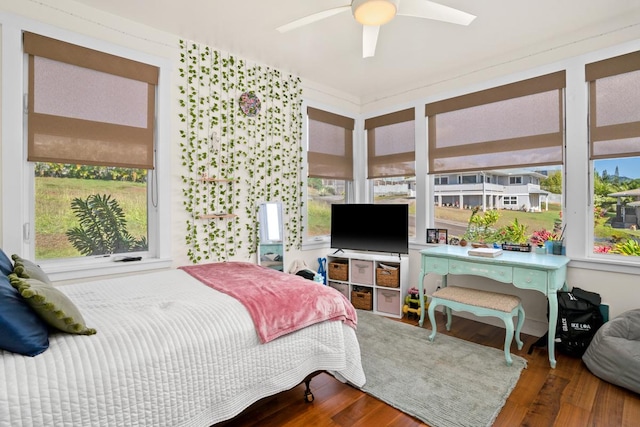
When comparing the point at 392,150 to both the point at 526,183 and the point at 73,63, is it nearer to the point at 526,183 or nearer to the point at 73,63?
the point at 526,183

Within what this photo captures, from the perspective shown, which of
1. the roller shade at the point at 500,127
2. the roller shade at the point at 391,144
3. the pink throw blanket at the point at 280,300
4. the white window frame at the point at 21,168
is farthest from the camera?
the roller shade at the point at 391,144

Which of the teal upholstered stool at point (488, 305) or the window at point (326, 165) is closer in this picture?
the teal upholstered stool at point (488, 305)

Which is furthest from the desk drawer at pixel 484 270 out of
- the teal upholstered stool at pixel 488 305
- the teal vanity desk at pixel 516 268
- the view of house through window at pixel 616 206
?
the view of house through window at pixel 616 206

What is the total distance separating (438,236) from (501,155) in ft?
3.57

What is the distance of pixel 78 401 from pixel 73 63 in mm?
2451

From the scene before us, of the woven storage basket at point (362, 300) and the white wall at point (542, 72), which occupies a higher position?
the white wall at point (542, 72)

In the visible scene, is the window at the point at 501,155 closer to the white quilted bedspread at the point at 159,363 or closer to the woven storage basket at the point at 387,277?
the woven storage basket at the point at 387,277

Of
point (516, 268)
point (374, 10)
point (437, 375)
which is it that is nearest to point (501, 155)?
point (516, 268)

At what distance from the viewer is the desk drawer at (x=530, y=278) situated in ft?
8.33

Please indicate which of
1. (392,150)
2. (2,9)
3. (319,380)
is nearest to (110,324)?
(319,380)

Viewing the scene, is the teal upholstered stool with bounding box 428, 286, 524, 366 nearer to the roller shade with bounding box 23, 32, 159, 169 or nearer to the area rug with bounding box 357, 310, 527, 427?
the area rug with bounding box 357, 310, 527, 427

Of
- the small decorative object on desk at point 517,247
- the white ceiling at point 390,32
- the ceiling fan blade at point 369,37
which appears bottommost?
the small decorative object on desk at point 517,247

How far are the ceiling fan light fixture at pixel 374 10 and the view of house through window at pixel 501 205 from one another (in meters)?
2.16

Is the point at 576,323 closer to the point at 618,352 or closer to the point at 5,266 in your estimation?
the point at 618,352
